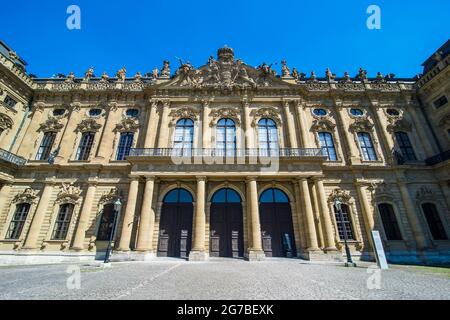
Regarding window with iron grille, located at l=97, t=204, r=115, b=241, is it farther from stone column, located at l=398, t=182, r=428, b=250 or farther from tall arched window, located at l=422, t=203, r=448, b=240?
tall arched window, located at l=422, t=203, r=448, b=240

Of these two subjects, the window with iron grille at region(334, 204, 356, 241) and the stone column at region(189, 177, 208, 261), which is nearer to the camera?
the stone column at region(189, 177, 208, 261)

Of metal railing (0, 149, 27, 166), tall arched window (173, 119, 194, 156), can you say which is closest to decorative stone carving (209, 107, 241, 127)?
tall arched window (173, 119, 194, 156)

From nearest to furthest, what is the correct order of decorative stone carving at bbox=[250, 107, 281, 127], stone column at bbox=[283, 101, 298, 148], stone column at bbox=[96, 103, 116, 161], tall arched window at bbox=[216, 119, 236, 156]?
1. stone column at bbox=[283, 101, 298, 148]
2. stone column at bbox=[96, 103, 116, 161]
3. tall arched window at bbox=[216, 119, 236, 156]
4. decorative stone carving at bbox=[250, 107, 281, 127]

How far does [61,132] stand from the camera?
20000 mm

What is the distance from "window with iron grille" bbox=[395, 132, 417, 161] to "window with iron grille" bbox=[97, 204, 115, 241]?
86.3 feet

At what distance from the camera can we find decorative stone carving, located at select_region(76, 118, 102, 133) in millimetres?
20094

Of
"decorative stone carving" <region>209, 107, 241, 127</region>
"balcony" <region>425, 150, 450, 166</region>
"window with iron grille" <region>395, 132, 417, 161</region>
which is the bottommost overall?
"balcony" <region>425, 150, 450, 166</region>

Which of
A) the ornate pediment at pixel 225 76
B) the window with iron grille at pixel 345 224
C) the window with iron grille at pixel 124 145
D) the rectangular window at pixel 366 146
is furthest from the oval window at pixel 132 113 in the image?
the rectangular window at pixel 366 146

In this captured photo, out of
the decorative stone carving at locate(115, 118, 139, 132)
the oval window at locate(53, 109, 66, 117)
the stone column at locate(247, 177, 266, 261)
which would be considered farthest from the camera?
the oval window at locate(53, 109, 66, 117)

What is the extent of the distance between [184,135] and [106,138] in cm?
739
